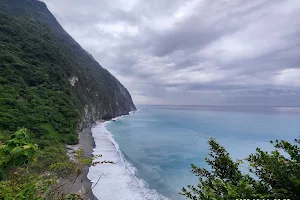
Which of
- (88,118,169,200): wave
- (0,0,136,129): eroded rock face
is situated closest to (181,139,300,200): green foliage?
(88,118,169,200): wave

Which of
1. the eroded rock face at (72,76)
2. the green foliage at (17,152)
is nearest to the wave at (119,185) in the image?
the green foliage at (17,152)

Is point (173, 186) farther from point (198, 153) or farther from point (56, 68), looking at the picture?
point (56, 68)

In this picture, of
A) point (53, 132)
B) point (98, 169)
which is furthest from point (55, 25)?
point (98, 169)

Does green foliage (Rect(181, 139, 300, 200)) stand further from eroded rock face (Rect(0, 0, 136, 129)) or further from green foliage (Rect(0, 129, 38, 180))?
eroded rock face (Rect(0, 0, 136, 129))

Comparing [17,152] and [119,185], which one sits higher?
[17,152]

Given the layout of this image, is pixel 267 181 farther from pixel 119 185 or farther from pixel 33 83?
pixel 33 83

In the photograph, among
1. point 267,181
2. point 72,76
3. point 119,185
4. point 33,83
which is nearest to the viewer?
point 267,181

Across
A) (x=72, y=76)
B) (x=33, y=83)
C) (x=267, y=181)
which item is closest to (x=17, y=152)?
(x=267, y=181)

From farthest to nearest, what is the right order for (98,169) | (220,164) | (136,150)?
(136,150)
(98,169)
(220,164)

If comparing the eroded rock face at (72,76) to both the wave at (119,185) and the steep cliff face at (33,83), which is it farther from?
the wave at (119,185)

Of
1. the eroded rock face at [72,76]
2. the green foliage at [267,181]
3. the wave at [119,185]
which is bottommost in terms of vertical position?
the wave at [119,185]

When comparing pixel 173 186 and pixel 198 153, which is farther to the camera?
pixel 198 153
